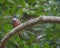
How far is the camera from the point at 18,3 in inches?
65.6

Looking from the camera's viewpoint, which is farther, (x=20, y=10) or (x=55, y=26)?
(x=20, y=10)

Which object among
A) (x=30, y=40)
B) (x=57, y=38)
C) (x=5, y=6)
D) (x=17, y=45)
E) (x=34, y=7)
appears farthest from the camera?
(x=34, y=7)

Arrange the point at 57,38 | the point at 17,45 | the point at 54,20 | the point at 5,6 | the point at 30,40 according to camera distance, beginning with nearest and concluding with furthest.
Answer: the point at 54,20 → the point at 17,45 → the point at 30,40 → the point at 57,38 → the point at 5,6

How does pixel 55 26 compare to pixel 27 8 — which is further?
pixel 27 8

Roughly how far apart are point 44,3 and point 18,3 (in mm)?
288

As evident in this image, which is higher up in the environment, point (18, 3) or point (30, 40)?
point (18, 3)

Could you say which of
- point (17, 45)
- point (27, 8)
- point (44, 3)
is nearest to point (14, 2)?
point (27, 8)

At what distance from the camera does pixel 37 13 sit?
1.75m

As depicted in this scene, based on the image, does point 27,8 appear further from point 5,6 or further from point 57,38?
point 57,38

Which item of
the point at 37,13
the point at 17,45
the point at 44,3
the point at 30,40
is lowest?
the point at 17,45

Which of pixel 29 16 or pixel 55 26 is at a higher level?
pixel 29 16

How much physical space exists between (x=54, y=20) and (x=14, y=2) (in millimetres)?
956

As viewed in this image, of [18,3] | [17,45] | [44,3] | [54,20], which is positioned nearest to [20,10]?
[18,3]

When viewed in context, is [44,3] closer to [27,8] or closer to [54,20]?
[27,8]
